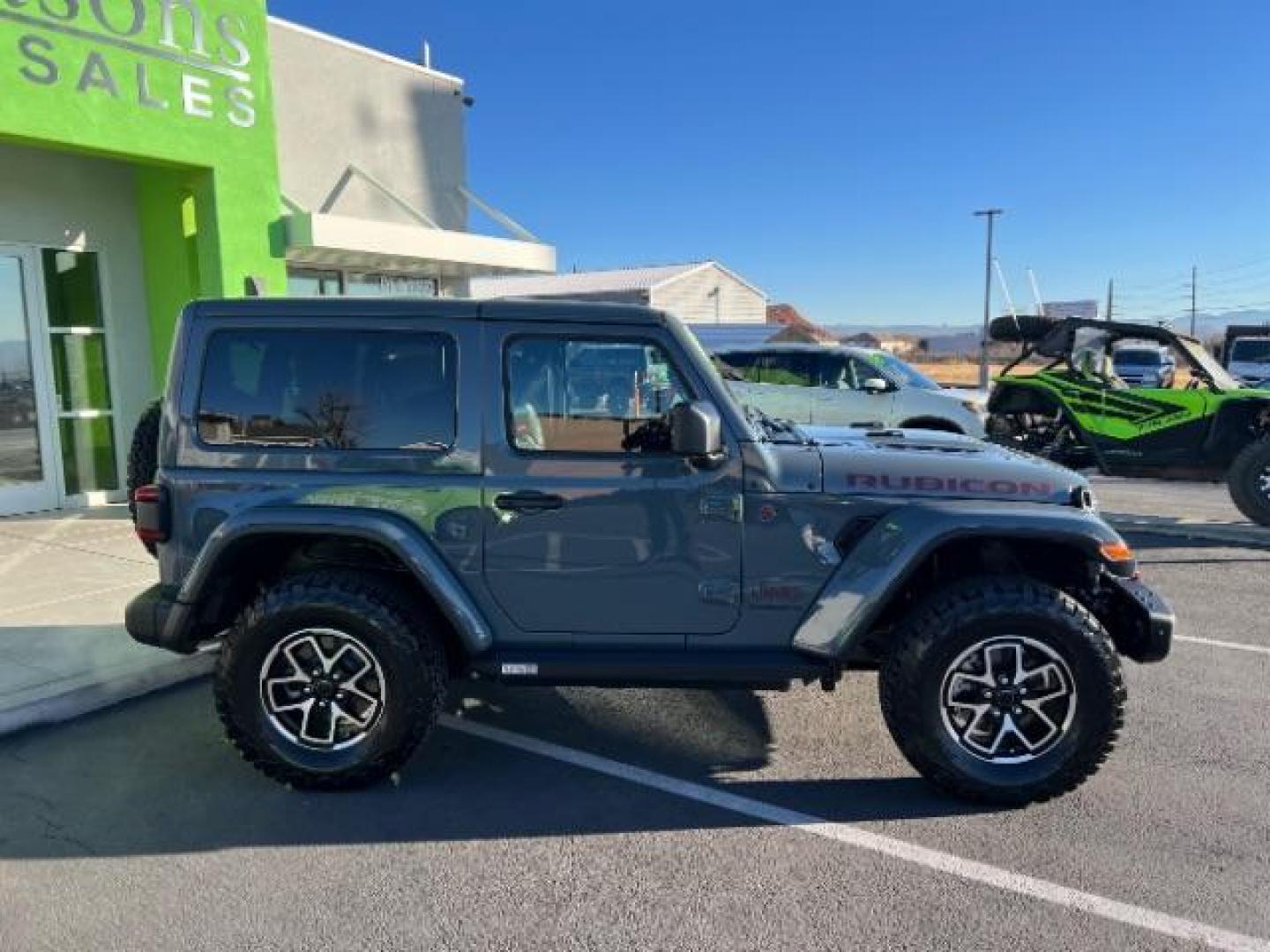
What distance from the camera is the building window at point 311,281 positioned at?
10.6 meters

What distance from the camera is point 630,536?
3.56 m

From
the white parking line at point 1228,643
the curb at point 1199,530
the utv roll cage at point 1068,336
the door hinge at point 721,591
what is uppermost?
the utv roll cage at point 1068,336

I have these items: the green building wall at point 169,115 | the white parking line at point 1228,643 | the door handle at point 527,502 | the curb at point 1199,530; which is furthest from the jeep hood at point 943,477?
the green building wall at point 169,115

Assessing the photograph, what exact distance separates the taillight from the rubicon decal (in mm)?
2688

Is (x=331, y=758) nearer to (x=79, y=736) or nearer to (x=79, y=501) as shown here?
(x=79, y=736)

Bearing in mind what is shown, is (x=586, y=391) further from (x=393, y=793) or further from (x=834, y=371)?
(x=834, y=371)

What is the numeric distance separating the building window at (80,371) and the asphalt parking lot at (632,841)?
5633mm

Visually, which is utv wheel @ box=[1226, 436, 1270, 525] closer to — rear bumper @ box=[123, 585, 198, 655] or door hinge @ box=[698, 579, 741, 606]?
door hinge @ box=[698, 579, 741, 606]

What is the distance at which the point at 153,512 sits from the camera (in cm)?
368

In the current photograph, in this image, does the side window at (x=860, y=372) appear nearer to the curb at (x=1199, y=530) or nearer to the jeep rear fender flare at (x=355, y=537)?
the curb at (x=1199, y=530)

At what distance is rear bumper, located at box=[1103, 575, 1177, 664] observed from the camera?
362cm

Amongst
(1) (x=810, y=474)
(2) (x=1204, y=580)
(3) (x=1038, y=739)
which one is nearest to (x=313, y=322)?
(1) (x=810, y=474)

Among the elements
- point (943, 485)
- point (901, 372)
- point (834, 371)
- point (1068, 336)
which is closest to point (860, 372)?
point (834, 371)


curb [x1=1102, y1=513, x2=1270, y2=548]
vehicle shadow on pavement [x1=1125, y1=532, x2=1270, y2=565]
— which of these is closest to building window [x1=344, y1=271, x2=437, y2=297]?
vehicle shadow on pavement [x1=1125, y1=532, x2=1270, y2=565]
